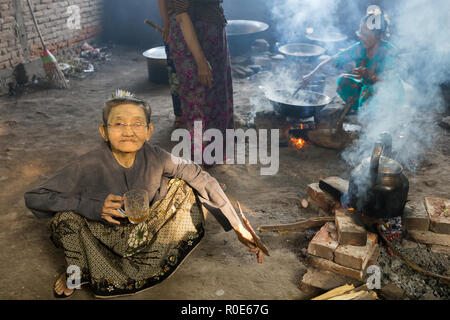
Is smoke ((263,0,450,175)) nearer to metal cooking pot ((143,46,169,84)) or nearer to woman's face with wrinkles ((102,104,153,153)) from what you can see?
metal cooking pot ((143,46,169,84))

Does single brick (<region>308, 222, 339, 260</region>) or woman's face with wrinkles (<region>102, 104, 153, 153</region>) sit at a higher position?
woman's face with wrinkles (<region>102, 104, 153, 153</region>)

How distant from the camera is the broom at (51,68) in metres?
7.06

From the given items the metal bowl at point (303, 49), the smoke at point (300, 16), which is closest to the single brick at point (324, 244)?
the metal bowl at point (303, 49)

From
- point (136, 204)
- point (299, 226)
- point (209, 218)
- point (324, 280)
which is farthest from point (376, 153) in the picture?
point (136, 204)

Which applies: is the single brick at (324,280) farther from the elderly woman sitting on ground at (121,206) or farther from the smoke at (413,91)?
the smoke at (413,91)

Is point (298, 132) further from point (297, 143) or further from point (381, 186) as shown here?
point (381, 186)

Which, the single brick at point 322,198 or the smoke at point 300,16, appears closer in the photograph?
the single brick at point 322,198

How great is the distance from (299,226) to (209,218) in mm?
776

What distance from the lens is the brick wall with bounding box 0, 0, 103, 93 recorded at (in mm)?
6824

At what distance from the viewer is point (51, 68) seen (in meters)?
7.09

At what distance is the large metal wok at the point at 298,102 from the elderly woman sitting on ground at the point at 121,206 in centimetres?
230

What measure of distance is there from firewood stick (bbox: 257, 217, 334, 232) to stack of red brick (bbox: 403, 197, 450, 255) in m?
0.56

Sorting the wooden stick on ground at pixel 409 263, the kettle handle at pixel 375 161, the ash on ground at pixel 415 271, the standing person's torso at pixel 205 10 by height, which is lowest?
the ash on ground at pixel 415 271

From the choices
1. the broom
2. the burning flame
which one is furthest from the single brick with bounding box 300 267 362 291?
the broom
